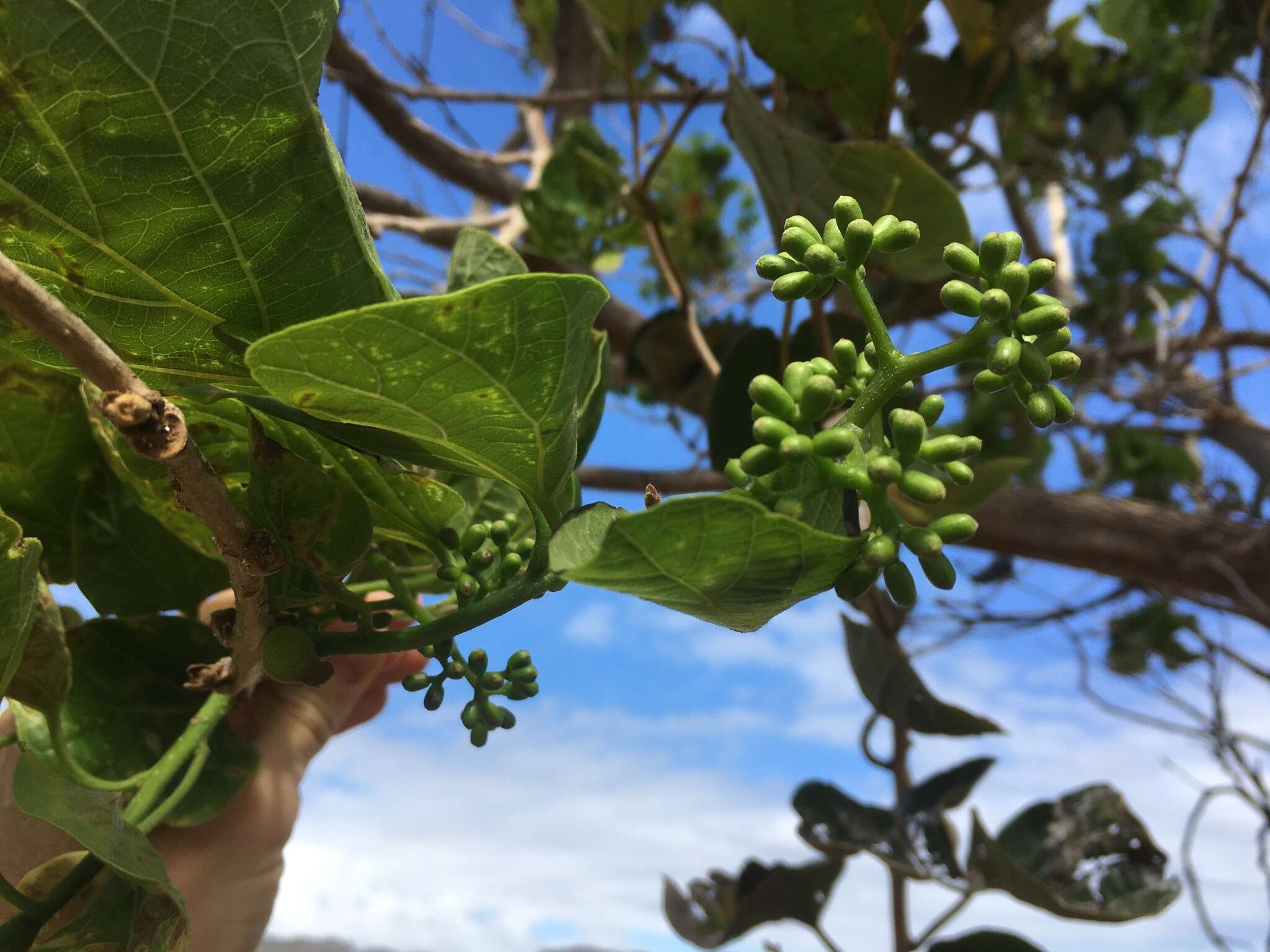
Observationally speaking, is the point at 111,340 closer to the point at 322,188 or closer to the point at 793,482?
the point at 322,188

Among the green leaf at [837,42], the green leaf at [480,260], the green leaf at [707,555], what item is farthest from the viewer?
the green leaf at [837,42]

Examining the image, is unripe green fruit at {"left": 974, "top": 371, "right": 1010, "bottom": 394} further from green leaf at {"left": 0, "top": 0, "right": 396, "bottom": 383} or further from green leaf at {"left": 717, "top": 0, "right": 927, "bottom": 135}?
green leaf at {"left": 717, "top": 0, "right": 927, "bottom": 135}

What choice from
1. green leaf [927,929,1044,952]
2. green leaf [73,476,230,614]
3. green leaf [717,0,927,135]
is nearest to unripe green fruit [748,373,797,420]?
green leaf [73,476,230,614]

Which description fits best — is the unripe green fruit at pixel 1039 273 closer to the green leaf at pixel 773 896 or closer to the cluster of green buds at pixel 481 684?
the cluster of green buds at pixel 481 684

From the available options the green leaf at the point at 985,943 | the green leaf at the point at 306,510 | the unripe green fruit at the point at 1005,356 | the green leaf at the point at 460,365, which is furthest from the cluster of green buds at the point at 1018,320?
the green leaf at the point at 985,943

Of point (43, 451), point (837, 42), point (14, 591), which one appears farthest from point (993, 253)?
point (837, 42)

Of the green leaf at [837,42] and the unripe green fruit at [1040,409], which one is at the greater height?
the green leaf at [837,42]

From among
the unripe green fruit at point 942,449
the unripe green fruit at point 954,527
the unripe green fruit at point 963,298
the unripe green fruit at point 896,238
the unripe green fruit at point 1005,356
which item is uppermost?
the unripe green fruit at point 896,238

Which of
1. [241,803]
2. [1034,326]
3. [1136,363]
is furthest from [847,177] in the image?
[1136,363]
